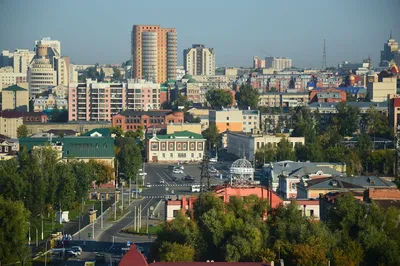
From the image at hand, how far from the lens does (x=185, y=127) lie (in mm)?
35656

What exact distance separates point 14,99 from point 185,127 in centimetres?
1503

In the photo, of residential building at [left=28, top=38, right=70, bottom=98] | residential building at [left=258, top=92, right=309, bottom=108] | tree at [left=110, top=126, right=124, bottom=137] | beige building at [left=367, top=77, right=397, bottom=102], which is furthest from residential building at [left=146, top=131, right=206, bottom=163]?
residential building at [left=28, top=38, right=70, bottom=98]

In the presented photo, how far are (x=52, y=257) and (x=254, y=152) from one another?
1550 cm

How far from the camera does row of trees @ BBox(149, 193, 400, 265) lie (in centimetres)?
1268

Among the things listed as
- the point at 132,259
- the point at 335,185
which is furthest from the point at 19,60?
the point at 132,259

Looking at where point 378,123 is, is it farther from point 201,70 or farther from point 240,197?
point 201,70

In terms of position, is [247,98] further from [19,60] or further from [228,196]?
[228,196]

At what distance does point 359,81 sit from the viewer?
62844 millimetres

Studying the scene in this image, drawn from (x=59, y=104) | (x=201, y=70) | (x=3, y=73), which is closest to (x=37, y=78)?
(x=3, y=73)

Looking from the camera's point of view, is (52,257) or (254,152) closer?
(52,257)

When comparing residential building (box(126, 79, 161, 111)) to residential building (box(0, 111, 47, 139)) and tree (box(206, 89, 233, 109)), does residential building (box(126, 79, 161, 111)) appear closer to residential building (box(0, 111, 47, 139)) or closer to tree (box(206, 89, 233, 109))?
residential building (box(0, 111, 47, 139))

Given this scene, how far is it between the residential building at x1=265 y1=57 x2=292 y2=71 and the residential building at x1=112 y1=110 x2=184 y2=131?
58.3 m

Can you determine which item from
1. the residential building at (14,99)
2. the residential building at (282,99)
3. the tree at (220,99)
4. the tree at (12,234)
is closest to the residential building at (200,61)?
the residential building at (282,99)

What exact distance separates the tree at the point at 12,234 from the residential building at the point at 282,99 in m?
34.4
